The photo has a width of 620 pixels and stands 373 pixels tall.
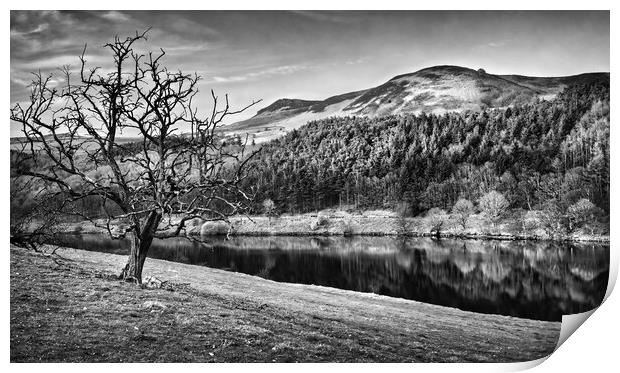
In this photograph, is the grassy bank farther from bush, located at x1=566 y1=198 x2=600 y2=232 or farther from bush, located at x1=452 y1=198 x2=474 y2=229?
bush, located at x1=452 y1=198 x2=474 y2=229

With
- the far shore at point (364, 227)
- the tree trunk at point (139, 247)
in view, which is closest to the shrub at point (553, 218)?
the far shore at point (364, 227)

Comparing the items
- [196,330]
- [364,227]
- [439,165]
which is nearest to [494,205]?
[439,165]

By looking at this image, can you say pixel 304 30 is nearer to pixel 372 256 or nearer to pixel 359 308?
pixel 359 308

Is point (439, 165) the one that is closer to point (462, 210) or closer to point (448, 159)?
point (448, 159)

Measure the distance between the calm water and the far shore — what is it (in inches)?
114

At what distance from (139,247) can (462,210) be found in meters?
69.2

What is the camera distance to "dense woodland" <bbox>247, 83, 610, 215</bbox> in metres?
20.2

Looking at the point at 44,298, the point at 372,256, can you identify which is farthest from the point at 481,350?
the point at 372,256

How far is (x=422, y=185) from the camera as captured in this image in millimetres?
92625

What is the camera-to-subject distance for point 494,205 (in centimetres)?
6700

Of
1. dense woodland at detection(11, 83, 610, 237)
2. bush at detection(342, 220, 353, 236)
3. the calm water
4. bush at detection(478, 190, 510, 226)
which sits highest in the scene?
dense woodland at detection(11, 83, 610, 237)

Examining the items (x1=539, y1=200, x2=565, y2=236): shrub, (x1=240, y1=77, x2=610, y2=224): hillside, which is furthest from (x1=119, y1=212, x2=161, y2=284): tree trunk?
(x1=539, y1=200, x2=565, y2=236): shrub

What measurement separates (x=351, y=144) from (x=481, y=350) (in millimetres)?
86944

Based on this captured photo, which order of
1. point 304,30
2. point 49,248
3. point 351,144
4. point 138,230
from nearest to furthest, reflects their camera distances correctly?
point 138,230 < point 304,30 < point 49,248 < point 351,144
